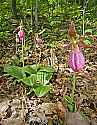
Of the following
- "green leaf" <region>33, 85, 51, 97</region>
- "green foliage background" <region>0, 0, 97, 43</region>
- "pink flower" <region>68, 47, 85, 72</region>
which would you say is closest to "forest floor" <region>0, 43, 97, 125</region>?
"green leaf" <region>33, 85, 51, 97</region>

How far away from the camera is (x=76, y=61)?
112 centimetres

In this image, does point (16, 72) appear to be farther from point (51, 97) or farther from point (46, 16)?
point (46, 16)

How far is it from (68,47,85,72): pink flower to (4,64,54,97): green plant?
2.93 feet

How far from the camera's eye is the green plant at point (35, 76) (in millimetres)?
2107

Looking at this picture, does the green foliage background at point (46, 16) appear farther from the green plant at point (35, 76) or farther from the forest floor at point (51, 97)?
the green plant at point (35, 76)

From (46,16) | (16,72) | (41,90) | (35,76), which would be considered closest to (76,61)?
(41,90)

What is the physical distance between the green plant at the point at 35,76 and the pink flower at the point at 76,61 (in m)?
0.89

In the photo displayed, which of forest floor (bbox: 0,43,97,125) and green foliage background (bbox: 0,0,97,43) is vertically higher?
green foliage background (bbox: 0,0,97,43)

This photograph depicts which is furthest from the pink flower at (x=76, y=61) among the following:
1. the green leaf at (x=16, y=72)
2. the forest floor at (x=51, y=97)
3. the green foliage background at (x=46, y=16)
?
the green foliage background at (x=46, y=16)

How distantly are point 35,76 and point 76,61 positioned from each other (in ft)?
4.05

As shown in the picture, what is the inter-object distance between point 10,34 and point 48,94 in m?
2.76

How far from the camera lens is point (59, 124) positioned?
1352 millimetres

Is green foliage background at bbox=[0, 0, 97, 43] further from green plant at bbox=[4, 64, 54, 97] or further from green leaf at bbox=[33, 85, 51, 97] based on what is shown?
green leaf at bbox=[33, 85, 51, 97]

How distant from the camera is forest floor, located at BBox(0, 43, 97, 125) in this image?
1494 millimetres
